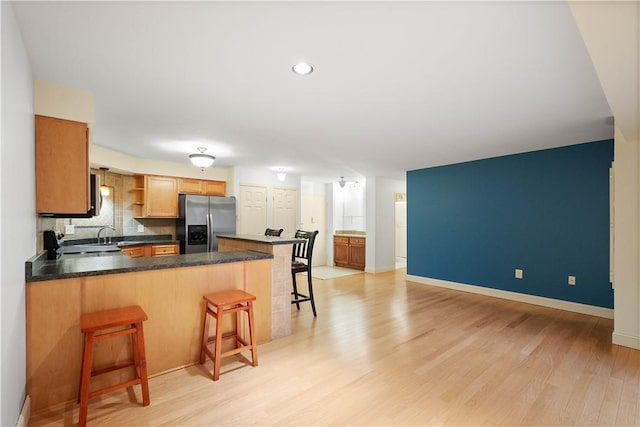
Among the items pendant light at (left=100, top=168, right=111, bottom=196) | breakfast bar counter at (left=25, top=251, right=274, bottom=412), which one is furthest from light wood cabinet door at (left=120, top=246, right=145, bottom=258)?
breakfast bar counter at (left=25, top=251, right=274, bottom=412)

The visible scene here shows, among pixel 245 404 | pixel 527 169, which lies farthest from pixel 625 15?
pixel 527 169

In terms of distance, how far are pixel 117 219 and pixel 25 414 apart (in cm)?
390

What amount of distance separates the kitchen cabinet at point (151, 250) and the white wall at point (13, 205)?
9.85ft

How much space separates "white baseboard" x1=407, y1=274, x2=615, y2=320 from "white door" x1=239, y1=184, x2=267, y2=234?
340 cm

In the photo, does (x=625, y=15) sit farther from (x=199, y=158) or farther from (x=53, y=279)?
(x=199, y=158)

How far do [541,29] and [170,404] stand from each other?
319 centimetres

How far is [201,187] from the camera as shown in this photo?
5.86 m

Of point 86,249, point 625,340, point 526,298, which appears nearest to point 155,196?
point 86,249

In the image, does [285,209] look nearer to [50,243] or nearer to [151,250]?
[151,250]

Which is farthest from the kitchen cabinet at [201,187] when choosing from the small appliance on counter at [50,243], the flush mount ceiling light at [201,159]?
the small appliance on counter at [50,243]

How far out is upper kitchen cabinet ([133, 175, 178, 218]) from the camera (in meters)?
5.25

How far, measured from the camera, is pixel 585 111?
2.84 metres

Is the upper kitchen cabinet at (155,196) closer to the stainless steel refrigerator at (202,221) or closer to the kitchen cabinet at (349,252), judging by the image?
the stainless steel refrigerator at (202,221)

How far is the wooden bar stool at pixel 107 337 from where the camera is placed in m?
1.83
